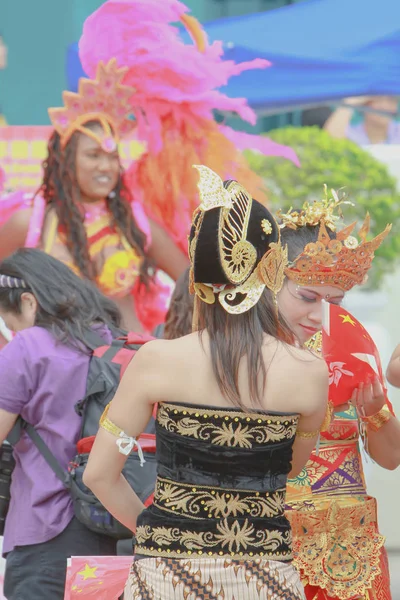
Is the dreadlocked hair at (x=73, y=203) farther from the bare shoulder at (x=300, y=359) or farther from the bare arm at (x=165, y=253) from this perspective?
the bare shoulder at (x=300, y=359)

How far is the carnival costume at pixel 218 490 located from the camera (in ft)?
8.27

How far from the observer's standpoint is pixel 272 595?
2535 mm

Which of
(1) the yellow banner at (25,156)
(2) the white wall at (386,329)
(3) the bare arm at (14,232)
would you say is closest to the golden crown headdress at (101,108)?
(3) the bare arm at (14,232)

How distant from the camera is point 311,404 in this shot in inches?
103

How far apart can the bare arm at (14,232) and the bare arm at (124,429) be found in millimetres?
3367

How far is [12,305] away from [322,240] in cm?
115

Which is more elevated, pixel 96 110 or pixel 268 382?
pixel 96 110

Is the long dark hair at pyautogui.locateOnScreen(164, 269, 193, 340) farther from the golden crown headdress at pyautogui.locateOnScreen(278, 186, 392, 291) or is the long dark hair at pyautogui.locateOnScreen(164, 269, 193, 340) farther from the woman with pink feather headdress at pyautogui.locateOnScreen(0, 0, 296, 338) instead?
the woman with pink feather headdress at pyautogui.locateOnScreen(0, 0, 296, 338)

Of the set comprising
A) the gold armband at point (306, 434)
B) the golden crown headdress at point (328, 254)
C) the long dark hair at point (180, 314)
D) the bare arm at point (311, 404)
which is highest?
the long dark hair at point (180, 314)

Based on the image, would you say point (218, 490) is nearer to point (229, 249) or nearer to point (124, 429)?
point (124, 429)

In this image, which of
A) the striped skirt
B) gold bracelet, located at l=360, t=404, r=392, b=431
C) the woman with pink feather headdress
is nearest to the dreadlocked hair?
the woman with pink feather headdress

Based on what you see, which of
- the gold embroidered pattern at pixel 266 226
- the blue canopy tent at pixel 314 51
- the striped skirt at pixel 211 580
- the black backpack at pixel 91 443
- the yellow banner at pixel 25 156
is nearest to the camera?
the striped skirt at pixel 211 580

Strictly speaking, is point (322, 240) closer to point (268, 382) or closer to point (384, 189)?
point (268, 382)

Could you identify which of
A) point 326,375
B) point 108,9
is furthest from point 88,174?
point 326,375
